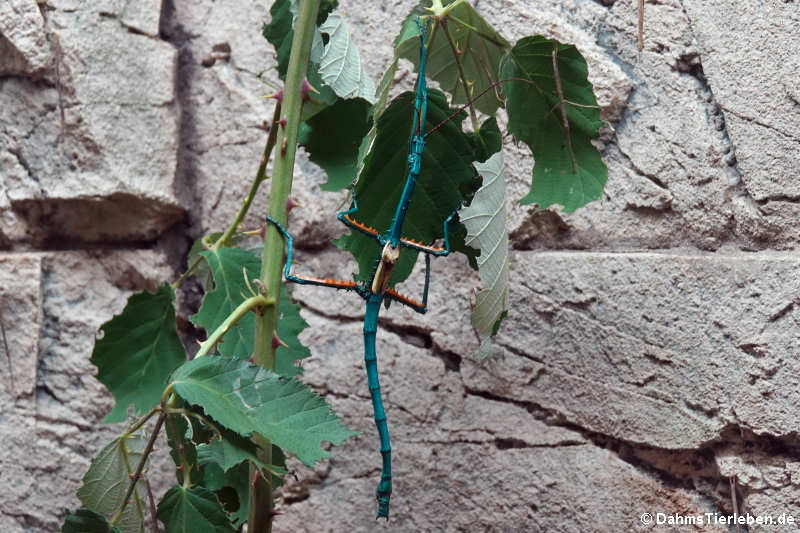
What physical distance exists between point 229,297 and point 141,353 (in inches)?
8.4

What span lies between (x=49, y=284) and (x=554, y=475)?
4.28ft

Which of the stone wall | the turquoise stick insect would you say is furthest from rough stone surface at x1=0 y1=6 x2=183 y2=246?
the turquoise stick insect

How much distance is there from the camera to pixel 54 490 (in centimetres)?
183

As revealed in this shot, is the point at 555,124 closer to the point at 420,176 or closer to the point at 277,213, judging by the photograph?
the point at 420,176

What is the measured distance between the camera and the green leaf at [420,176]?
49.6 inches

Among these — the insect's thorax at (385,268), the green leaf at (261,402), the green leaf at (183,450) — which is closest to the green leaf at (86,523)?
the green leaf at (183,450)

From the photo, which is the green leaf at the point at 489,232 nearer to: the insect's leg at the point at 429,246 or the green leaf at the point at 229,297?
the insect's leg at the point at 429,246

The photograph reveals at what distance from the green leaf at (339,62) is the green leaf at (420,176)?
0.13 m

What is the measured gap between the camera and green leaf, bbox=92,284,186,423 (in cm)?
134

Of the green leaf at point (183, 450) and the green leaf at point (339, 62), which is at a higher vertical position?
the green leaf at point (339, 62)

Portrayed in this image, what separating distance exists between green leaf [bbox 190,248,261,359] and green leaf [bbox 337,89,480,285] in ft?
0.60

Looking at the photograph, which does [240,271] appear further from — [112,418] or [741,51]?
[741,51]

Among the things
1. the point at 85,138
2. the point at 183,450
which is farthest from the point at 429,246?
the point at 85,138

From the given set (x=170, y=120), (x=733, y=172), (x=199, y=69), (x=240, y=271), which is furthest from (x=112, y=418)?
(x=733, y=172)
